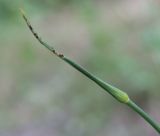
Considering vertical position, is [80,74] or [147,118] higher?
[80,74]

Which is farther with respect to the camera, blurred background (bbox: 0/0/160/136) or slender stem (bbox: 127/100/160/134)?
blurred background (bbox: 0/0/160/136)

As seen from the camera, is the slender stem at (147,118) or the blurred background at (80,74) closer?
the slender stem at (147,118)

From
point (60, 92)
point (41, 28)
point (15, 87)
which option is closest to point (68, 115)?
point (60, 92)

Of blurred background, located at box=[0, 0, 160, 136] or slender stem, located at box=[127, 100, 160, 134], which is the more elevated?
blurred background, located at box=[0, 0, 160, 136]

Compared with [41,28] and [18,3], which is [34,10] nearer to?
[18,3]

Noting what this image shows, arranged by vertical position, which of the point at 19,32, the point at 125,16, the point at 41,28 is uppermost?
the point at 125,16

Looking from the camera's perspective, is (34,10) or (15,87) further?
(15,87)

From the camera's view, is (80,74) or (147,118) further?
(80,74)

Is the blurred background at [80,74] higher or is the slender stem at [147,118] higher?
the blurred background at [80,74]
